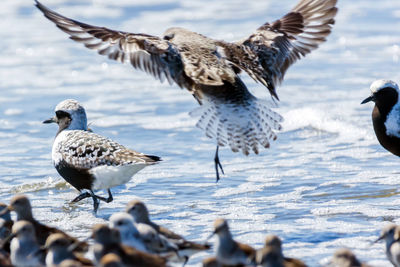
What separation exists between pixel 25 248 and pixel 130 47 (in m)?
2.38

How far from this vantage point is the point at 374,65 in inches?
597

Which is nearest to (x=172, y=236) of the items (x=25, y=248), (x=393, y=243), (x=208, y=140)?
(x=25, y=248)

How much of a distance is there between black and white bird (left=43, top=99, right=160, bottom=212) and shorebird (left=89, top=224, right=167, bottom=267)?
7.56 ft

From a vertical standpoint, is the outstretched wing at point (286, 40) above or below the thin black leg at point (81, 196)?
above

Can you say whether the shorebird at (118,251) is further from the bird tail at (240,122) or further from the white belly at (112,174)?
the white belly at (112,174)

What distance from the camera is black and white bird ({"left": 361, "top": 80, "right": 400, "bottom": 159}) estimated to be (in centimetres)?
918

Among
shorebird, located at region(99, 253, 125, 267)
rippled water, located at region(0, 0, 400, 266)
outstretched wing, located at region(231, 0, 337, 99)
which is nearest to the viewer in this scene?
shorebird, located at region(99, 253, 125, 267)

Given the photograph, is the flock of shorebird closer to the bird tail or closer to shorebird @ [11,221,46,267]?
shorebird @ [11,221,46,267]

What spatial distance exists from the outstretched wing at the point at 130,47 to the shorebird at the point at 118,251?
92.8 inches

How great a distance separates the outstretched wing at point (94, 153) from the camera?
8.50m

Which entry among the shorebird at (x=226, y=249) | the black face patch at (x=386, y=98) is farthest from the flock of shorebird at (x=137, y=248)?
the black face patch at (x=386, y=98)

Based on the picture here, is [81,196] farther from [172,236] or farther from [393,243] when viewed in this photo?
[393,243]

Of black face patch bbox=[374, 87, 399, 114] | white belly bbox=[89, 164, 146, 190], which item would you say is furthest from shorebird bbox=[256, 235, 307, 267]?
black face patch bbox=[374, 87, 399, 114]

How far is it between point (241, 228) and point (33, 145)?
4.40m
